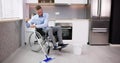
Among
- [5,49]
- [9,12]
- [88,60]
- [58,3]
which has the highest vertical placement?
[58,3]

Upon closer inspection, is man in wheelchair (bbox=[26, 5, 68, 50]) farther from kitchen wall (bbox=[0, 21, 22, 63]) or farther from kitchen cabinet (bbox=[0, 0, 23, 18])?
kitchen cabinet (bbox=[0, 0, 23, 18])

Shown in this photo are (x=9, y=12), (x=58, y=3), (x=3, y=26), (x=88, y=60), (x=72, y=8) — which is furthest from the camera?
(x=72, y=8)

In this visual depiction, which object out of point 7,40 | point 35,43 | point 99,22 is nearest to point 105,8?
point 99,22

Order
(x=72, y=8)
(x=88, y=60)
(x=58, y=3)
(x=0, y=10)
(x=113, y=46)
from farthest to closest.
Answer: (x=72, y=8) < (x=58, y=3) < (x=113, y=46) < (x=0, y=10) < (x=88, y=60)

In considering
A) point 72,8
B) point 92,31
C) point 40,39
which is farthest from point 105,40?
point 40,39

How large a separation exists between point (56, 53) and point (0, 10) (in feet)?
5.59

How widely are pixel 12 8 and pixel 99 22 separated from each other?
8.73ft

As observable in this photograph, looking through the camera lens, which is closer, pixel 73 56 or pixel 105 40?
pixel 73 56

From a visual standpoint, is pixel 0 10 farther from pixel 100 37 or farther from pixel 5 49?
pixel 100 37

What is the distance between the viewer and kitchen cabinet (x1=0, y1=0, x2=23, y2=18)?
405 centimetres

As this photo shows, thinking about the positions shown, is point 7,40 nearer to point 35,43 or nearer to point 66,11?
point 35,43

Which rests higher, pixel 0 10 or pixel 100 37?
pixel 0 10

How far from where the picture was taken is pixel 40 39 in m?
4.10

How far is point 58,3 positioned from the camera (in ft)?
18.2
